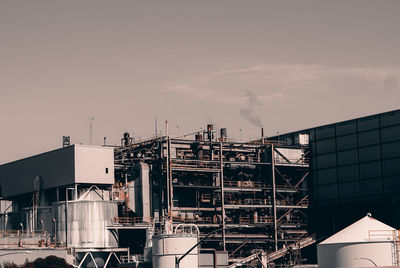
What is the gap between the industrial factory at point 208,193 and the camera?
11419 centimetres

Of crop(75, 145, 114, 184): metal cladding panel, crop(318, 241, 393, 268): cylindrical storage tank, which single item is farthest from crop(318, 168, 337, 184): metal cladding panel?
crop(318, 241, 393, 268): cylindrical storage tank

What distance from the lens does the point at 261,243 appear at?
409 ft

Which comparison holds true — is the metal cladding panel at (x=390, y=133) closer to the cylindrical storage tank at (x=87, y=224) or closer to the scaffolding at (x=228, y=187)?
the scaffolding at (x=228, y=187)

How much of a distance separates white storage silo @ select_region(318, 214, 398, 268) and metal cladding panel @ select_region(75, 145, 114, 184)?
46.0 metres

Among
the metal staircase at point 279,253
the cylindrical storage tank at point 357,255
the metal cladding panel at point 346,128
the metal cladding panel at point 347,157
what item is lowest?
the metal staircase at point 279,253

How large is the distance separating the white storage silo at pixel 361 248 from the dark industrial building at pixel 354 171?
3952cm

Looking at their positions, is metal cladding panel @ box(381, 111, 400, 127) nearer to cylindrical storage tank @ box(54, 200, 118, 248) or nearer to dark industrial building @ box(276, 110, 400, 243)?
dark industrial building @ box(276, 110, 400, 243)

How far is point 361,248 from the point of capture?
7431cm

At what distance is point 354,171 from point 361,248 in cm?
4886

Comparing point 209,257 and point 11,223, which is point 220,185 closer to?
point 209,257

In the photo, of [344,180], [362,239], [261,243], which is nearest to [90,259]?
[261,243]

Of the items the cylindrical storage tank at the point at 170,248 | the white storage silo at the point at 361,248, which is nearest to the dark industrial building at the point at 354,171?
the cylindrical storage tank at the point at 170,248

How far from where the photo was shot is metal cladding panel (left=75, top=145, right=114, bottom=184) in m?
115

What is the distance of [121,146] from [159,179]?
10629 millimetres
